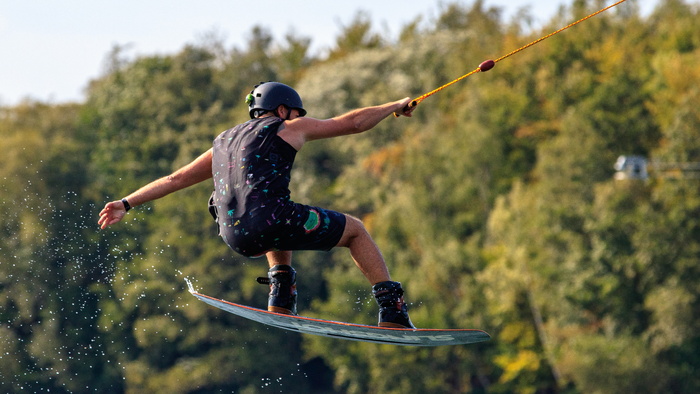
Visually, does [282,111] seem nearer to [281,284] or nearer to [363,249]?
[363,249]

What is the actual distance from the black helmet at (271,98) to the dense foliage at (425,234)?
29.8 metres

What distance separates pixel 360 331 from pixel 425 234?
34837mm

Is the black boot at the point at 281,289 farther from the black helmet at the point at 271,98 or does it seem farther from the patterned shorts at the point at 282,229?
the black helmet at the point at 271,98

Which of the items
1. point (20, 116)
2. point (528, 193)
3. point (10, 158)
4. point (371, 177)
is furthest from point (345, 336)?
point (20, 116)

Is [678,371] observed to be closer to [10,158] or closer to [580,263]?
[580,263]

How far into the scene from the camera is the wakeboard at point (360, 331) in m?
9.75

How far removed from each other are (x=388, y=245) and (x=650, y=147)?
977cm

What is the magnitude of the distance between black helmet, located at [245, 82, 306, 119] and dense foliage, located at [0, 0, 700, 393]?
29831 millimetres

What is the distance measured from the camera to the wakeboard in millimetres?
9750

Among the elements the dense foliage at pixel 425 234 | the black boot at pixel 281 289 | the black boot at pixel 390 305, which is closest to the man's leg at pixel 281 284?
the black boot at pixel 281 289

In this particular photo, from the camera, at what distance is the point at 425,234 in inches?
1753

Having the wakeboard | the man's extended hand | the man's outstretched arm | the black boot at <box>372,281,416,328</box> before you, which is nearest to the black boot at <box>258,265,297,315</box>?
the wakeboard

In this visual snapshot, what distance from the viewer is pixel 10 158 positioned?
44625mm

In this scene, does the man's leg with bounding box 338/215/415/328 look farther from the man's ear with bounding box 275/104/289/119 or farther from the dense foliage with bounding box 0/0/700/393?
the dense foliage with bounding box 0/0/700/393
